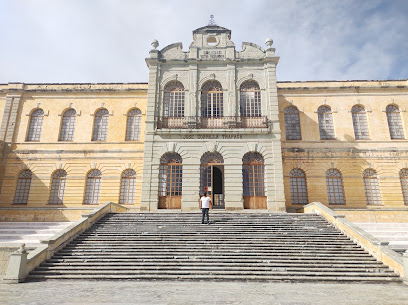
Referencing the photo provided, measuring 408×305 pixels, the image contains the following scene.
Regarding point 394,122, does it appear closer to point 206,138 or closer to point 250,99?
point 250,99

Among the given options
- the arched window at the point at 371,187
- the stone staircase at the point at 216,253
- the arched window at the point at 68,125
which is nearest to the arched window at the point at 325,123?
the arched window at the point at 371,187

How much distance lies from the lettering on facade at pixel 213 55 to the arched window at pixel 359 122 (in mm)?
10281

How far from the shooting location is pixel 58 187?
61.1 feet

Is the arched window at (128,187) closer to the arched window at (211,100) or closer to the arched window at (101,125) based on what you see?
the arched window at (101,125)

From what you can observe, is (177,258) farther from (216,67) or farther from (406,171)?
(406,171)

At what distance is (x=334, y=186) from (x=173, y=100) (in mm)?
12147

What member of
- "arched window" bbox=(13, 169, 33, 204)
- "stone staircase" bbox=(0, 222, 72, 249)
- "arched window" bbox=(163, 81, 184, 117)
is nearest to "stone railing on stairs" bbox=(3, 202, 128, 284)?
"stone staircase" bbox=(0, 222, 72, 249)

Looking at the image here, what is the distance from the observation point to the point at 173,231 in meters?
11.3

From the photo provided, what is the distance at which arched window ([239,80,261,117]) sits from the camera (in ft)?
56.4

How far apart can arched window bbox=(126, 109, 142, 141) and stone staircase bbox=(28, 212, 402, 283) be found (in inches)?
330

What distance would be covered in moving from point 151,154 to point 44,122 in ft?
31.4

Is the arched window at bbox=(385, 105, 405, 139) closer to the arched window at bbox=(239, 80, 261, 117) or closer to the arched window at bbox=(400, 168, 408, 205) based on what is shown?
the arched window at bbox=(400, 168, 408, 205)

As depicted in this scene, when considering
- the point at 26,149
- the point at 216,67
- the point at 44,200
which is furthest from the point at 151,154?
the point at 26,149

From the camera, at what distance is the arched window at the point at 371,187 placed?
17891mm
